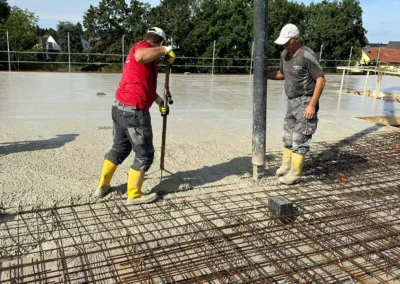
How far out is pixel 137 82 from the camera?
3.25 meters

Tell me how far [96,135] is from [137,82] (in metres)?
2.52

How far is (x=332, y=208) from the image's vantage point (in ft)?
10.7

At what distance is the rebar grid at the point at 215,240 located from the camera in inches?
92.5

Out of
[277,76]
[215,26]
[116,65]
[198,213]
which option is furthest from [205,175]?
[215,26]

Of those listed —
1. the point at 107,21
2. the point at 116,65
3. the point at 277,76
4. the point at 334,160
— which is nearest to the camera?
the point at 277,76

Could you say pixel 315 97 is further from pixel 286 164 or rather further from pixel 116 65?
pixel 116 65

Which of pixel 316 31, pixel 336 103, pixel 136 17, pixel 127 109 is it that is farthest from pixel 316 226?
pixel 316 31

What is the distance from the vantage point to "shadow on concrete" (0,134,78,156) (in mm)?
4652

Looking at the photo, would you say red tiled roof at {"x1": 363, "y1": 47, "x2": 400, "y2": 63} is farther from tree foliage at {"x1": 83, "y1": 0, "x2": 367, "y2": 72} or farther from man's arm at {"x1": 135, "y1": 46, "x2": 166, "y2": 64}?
man's arm at {"x1": 135, "y1": 46, "x2": 166, "y2": 64}

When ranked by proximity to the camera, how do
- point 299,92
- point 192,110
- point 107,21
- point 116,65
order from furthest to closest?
point 107,21
point 116,65
point 192,110
point 299,92

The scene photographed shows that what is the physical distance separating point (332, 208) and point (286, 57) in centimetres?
163

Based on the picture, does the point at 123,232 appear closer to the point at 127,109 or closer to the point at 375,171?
the point at 127,109

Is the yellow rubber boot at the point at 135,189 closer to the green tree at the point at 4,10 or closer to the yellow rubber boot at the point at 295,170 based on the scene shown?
the yellow rubber boot at the point at 295,170

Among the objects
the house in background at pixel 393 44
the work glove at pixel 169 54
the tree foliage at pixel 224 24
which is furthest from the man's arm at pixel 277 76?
the house in background at pixel 393 44
